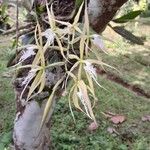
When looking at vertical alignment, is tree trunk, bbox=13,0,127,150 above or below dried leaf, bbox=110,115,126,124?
above

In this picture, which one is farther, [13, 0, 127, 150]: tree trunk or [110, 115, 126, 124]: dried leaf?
[110, 115, 126, 124]: dried leaf

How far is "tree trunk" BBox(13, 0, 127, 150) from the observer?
1485mm

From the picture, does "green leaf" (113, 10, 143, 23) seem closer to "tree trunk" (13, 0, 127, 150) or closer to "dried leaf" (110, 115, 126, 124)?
"tree trunk" (13, 0, 127, 150)

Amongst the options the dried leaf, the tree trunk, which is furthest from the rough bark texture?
the dried leaf

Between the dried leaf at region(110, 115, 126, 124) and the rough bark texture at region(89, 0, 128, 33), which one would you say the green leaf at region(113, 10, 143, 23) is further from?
the dried leaf at region(110, 115, 126, 124)

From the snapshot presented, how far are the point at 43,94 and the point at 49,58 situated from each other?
0.30 meters

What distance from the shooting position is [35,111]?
5.84 feet

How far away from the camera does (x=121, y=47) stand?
5.11 metres

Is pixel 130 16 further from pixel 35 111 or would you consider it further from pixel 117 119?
pixel 117 119

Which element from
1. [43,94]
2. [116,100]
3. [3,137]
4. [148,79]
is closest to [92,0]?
[43,94]

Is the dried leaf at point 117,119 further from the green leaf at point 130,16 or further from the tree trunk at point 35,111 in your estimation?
the green leaf at point 130,16

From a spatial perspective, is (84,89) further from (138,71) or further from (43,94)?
(138,71)

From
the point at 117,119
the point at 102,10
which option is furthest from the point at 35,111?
the point at 117,119

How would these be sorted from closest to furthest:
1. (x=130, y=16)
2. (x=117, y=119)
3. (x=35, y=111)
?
(x=130, y=16)
(x=35, y=111)
(x=117, y=119)
